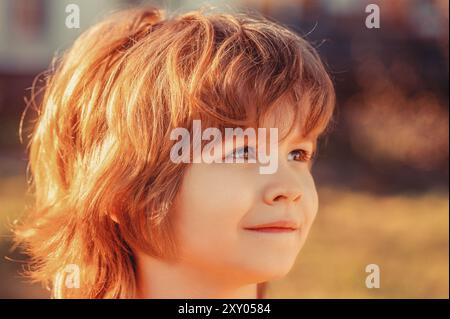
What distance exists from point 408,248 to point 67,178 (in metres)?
3.09

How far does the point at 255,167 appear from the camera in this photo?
4.68 ft

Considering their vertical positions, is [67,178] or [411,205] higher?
[411,205]

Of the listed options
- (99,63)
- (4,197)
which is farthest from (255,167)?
(4,197)

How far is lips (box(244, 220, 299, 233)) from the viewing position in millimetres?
1421

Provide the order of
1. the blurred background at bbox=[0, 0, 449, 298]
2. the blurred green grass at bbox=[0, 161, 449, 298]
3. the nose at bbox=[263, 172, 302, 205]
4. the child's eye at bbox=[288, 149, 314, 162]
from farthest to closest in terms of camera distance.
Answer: the blurred background at bbox=[0, 0, 449, 298] < the blurred green grass at bbox=[0, 161, 449, 298] < the child's eye at bbox=[288, 149, 314, 162] < the nose at bbox=[263, 172, 302, 205]

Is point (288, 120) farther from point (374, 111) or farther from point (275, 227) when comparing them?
point (374, 111)

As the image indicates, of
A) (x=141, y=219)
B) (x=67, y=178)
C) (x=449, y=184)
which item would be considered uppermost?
(x=449, y=184)

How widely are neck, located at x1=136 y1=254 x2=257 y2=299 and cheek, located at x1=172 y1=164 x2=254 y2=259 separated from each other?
83 millimetres

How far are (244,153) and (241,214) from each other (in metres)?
0.13

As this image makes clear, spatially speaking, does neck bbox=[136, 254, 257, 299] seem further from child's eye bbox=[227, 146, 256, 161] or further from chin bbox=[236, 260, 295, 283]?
child's eye bbox=[227, 146, 256, 161]

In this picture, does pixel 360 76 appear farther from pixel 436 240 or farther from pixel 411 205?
pixel 436 240

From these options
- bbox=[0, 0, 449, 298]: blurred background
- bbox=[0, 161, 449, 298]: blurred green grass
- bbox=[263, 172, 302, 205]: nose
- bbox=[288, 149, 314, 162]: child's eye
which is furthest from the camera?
bbox=[0, 0, 449, 298]: blurred background

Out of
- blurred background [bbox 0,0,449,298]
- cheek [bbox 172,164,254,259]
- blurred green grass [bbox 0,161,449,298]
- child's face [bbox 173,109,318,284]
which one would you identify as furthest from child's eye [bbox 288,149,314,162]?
blurred background [bbox 0,0,449,298]

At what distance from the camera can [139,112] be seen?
148 centimetres
